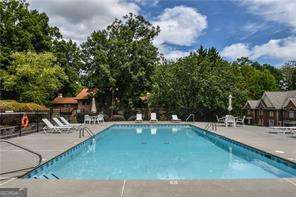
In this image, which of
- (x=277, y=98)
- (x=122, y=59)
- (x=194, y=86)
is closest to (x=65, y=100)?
(x=122, y=59)

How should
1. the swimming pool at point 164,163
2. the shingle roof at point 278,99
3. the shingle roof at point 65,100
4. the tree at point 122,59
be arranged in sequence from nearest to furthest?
the swimming pool at point 164,163
the tree at point 122,59
the shingle roof at point 278,99
the shingle roof at point 65,100

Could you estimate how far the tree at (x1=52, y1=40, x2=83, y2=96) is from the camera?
44.2 metres

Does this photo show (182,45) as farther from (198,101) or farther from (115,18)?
(198,101)

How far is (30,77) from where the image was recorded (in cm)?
3231

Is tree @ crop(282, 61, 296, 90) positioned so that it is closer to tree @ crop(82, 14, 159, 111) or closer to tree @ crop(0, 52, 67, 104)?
tree @ crop(82, 14, 159, 111)

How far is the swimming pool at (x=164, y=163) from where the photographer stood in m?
10.2

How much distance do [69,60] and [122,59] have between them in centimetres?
1360

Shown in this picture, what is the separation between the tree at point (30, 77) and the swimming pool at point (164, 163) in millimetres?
15671

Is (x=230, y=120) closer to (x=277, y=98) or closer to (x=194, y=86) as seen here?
(x=194, y=86)

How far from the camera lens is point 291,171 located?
9.60 m

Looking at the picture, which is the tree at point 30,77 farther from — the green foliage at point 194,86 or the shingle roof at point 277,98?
the shingle roof at point 277,98

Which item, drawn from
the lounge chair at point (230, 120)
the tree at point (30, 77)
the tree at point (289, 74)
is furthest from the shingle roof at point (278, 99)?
the tree at point (289, 74)

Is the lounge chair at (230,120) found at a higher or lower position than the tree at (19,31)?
lower

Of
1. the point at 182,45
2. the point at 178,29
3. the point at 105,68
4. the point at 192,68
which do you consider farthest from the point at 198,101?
the point at 182,45
